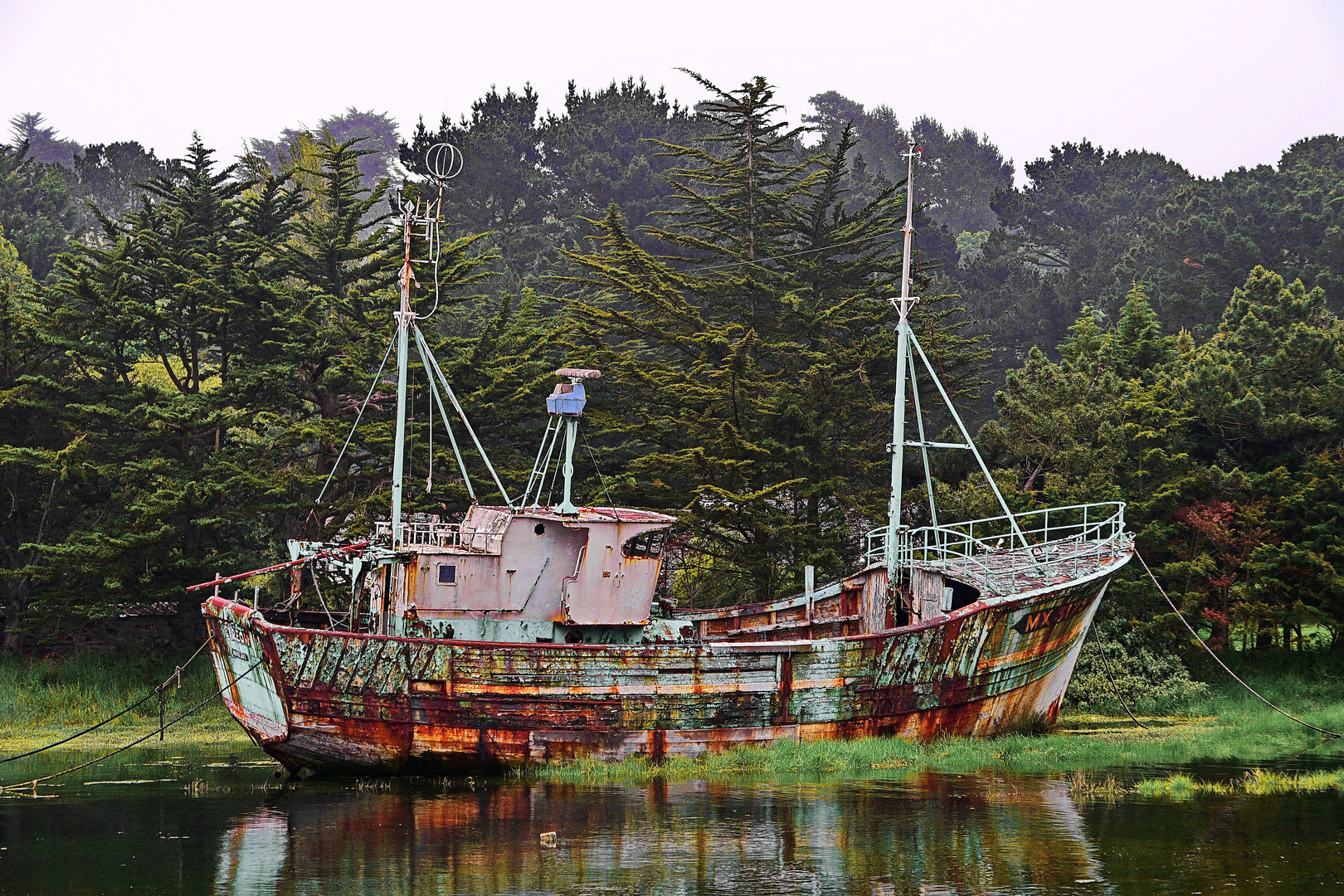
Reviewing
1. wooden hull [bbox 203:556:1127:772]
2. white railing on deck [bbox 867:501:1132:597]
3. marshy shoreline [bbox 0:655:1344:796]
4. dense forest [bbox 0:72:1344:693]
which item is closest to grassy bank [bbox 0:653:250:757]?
marshy shoreline [bbox 0:655:1344:796]

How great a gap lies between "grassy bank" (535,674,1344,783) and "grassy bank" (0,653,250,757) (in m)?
10.7

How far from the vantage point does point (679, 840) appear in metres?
17.9

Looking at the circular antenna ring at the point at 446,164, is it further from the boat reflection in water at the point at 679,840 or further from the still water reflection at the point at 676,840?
the still water reflection at the point at 676,840

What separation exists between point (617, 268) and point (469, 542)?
14421 millimetres

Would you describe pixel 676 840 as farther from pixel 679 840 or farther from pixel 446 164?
pixel 446 164

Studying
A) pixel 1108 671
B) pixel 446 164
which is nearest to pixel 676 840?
pixel 1108 671

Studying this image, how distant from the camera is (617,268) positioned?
38.3 meters

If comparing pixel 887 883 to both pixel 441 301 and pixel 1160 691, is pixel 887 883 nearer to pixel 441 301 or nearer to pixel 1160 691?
pixel 1160 691

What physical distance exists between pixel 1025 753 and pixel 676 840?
870 cm

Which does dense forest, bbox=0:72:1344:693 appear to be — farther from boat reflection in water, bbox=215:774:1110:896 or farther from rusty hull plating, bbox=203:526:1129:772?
boat reflection in water, bbox=215:774:1110:896

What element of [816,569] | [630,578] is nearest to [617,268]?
[816,569]

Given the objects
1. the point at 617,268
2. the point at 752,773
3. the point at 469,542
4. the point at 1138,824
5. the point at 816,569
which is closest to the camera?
the point at 1138,824

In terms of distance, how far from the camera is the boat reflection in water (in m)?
15.7

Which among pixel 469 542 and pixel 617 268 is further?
pixel 617 268
